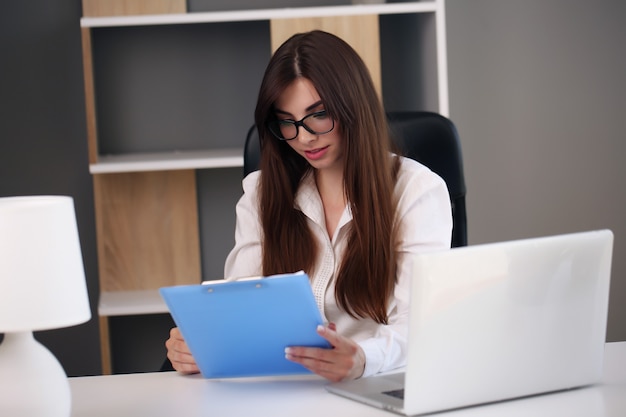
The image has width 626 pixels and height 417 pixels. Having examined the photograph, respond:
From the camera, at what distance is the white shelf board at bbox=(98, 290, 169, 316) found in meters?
3.00

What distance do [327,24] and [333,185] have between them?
932mm

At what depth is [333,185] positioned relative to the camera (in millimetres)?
2180

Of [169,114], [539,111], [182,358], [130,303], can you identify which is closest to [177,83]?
[169,114]

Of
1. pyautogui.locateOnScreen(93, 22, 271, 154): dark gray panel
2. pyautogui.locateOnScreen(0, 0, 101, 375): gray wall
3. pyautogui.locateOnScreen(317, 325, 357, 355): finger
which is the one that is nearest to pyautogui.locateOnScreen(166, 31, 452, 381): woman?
pyautogui.locateOnScreen(317, 325, 357, 355): finger

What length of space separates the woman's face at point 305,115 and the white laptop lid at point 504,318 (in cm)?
69

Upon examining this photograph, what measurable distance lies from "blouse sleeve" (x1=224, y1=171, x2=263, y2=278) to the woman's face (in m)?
0.21

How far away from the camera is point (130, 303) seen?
305 centimetres

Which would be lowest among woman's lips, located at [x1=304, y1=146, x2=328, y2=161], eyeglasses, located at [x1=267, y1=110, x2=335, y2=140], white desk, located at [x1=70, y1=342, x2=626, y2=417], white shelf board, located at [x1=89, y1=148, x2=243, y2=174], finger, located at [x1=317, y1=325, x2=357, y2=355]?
white desk, located at [x1=70, y1=342, x2=626, y2=417]

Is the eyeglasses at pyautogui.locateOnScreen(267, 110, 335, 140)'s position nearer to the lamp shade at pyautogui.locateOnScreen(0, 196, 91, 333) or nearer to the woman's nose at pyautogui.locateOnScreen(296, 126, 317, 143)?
the woman's nose at pyautogui.locateOnScreen(296, 126, 317, 143)

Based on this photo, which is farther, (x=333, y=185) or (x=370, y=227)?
(x=333, y=185)

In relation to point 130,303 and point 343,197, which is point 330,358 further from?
point 130,303

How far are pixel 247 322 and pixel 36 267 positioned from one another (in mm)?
372

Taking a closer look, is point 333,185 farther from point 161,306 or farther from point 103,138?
point 103,138

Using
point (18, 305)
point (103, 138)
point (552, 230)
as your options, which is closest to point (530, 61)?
point (552, 230)
